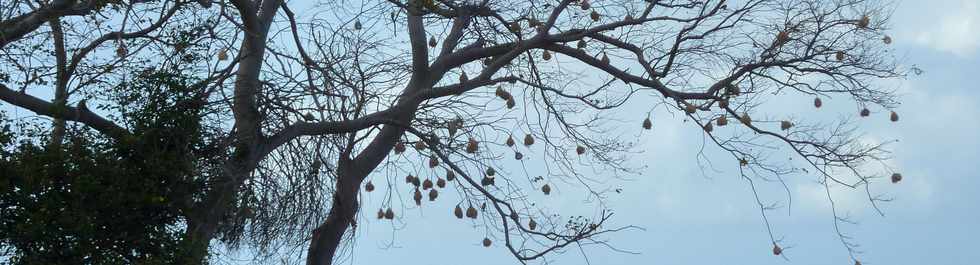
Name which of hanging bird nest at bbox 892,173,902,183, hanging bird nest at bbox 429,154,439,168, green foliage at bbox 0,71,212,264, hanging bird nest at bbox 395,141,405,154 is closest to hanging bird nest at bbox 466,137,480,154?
hanging bird nest at bbox 429,154,439,168

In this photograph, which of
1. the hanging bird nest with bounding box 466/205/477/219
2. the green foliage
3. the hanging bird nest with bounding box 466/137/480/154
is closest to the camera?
the green foliage

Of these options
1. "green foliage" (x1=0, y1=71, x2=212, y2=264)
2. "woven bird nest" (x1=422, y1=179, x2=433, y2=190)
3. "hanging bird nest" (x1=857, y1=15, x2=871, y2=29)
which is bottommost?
"green foliage" (x1=0, y1=71, x2=212, y2=264)

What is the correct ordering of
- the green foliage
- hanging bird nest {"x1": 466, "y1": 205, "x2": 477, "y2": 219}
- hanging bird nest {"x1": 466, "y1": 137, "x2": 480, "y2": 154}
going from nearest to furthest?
the green foliage, hanging bird nest {"x1": 466, "y1": 137, "x2": 480, "y2": 154}, hanging bird nest {"x1": 466, "y1": 205, "x2": 477, "y2": 219}

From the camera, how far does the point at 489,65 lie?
912 centimetres

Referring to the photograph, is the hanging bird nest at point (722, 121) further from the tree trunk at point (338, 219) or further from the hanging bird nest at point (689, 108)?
the tree trunk at point (338, 219)

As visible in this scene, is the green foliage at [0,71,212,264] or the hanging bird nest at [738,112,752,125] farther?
the hanging bird nest at [738,112,752,125]

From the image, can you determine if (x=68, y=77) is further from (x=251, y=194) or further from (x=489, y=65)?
(x=489, y=65)

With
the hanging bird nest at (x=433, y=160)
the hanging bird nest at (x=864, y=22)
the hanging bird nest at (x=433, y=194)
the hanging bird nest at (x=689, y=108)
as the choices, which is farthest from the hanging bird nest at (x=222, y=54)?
the hanging bird nest at (x=864, y=22)

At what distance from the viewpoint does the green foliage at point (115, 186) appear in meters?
6.84

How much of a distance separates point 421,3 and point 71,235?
3005 millimetres

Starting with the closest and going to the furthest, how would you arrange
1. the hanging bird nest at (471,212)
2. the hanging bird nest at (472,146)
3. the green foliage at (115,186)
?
the green foliage at (115,186)
the hanging bird nest at (472,146)
the hanging bird nest at (471,212)

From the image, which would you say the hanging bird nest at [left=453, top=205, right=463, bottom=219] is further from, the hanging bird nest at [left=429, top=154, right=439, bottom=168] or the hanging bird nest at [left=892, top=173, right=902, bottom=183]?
the hanging bird nest at [left=892, top=173, right=902, bottom=183]

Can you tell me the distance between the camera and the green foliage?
6840 millimetres

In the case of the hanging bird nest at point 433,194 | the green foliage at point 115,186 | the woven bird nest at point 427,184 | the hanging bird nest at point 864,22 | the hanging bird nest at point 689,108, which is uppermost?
the hanging bird nest at point 864,22
